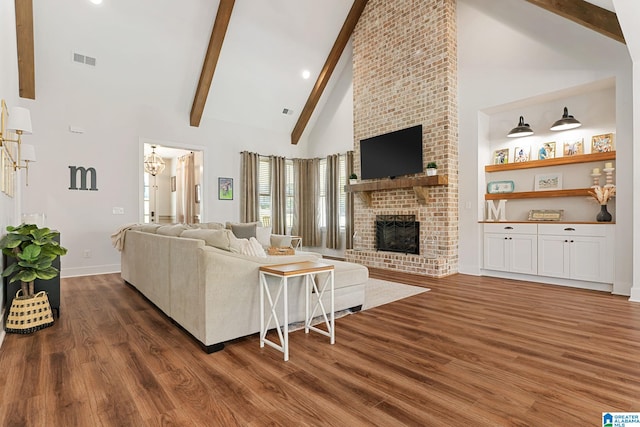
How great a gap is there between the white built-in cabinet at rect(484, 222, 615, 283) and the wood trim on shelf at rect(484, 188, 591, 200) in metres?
0.50

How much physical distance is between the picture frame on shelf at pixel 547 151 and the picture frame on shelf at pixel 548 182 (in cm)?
27

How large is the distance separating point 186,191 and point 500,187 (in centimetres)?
Answer: 729

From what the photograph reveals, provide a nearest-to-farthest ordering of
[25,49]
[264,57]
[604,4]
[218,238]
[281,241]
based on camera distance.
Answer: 1. [218,238]
2. [604,4]
3. [25,49]
4. [281,241]
5. [264,57]

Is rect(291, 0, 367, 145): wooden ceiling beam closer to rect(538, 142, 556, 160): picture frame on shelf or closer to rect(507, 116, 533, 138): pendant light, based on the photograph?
rect(507, 116, 533, 138): pendant light

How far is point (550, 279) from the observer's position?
185 inches

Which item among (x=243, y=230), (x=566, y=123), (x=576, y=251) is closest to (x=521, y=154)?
(x=566, y=123)

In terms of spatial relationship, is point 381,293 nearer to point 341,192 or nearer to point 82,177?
point 341,192

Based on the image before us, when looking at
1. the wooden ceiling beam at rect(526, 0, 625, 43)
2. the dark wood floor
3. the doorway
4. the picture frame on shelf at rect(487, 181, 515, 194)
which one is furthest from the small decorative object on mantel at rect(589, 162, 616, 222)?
the doorway

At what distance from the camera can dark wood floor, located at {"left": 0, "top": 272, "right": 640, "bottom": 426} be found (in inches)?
66.1

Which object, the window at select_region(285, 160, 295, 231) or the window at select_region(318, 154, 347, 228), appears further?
the window at select_region(285, 160, 295, 231)

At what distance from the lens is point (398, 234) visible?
20.1 feet

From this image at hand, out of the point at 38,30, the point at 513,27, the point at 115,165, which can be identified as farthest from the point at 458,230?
the point at 38,30

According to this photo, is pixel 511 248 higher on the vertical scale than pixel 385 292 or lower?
higher

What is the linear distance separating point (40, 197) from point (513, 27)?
7.67 meters
